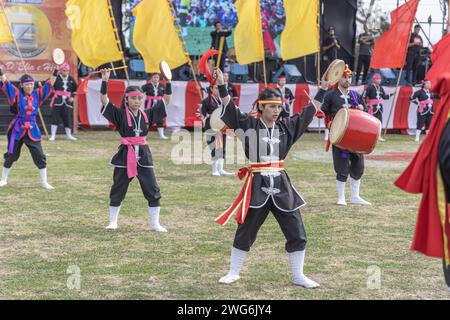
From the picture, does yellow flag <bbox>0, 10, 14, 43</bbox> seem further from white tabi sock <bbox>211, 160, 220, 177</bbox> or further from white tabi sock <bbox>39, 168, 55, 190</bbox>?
white tabi sock <bbox>211, 160, 220, 177</bbox>

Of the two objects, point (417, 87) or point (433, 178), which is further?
point (417, 87)

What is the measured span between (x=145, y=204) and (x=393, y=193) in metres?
3.81

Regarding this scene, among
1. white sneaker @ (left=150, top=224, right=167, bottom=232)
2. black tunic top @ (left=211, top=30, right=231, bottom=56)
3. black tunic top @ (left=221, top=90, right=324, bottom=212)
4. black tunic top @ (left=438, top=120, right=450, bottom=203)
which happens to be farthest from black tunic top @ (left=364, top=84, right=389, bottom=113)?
black tunic top @ (left=438, top=120, right=450, bottom=203)

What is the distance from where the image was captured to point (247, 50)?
14.8 metres

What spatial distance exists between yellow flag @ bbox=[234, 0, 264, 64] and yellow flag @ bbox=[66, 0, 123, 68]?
2783 mm

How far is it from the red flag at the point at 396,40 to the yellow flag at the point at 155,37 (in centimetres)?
558

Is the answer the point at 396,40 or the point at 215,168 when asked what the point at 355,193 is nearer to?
the point at 215,168

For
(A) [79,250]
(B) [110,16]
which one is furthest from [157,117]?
(B) [110,16]

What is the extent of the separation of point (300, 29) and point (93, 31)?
426 centimetres

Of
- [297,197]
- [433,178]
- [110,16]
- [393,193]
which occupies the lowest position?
[393,193]

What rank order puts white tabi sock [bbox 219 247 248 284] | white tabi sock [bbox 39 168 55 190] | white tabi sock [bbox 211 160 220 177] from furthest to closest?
white tabi sock [bbox 211 160 220 177] → white tabi sock [bbox 39 168 55 190] → white tabi sock [bbox 219 247 248 284]

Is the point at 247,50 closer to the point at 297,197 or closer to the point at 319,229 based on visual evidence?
the point at 319,229

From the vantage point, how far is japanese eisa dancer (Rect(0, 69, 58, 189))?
10.5m

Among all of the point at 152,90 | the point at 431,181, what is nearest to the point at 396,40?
the point at 152,90
